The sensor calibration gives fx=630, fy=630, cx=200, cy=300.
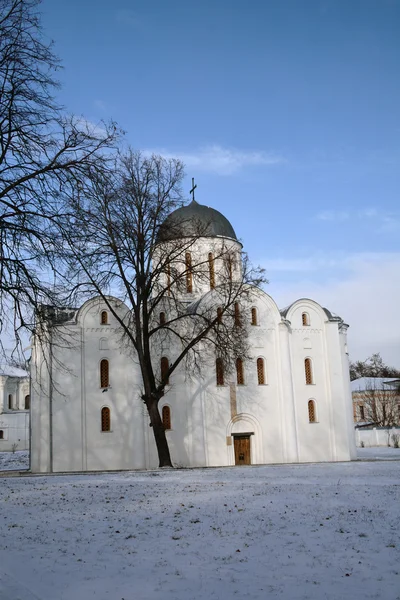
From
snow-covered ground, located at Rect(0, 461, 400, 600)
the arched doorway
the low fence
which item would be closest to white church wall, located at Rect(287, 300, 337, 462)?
the arched doorway

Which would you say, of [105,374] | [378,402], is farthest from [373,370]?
[105,374]

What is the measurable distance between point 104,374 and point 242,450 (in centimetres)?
821

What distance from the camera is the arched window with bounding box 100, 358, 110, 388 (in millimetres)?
31047

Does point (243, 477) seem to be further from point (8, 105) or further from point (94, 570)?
point (8, 105)

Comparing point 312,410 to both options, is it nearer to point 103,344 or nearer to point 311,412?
point 311,412

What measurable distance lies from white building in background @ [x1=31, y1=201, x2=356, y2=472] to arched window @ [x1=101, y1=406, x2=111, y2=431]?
0.05 m

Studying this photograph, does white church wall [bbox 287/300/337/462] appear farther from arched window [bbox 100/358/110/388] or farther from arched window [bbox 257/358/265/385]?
arched window [bbox 100/358/110/388]

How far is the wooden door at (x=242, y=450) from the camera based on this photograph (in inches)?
1282

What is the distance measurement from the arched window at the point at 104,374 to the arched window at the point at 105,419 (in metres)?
1.15

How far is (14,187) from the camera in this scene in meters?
11.1

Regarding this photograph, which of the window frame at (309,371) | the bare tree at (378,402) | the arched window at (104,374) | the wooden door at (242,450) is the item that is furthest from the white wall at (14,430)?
the bare tree at (378,402)

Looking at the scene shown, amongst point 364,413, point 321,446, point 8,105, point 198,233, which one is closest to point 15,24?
point 8,105

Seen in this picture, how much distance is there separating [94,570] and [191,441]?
23098mm

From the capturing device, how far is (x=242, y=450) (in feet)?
107
